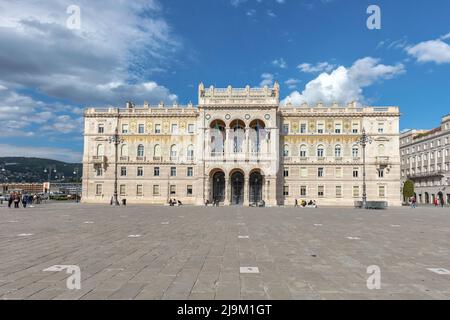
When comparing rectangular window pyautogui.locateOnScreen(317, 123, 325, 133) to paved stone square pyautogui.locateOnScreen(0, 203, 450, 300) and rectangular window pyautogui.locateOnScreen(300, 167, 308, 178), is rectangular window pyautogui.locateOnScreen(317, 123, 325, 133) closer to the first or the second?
rectangular window pyautogui.locateOnScreen(300, 167, 308, 178)

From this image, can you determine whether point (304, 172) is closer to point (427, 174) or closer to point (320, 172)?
point (320, 172)

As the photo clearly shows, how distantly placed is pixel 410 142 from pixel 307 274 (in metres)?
92.5

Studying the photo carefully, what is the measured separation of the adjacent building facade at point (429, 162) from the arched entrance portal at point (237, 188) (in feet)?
134

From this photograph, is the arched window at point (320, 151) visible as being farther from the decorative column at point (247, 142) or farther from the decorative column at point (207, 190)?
the decorative column at point (207, 190)

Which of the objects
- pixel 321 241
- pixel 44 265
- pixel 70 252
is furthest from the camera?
pixel 321 241

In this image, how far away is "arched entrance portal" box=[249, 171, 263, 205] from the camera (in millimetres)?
61250

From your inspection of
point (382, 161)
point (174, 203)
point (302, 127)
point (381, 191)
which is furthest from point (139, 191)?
point (382, 161)

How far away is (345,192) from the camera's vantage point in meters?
60.8

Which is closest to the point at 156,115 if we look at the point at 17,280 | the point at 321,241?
the point at 321,241

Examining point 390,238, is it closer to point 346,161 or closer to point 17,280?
point 17,280

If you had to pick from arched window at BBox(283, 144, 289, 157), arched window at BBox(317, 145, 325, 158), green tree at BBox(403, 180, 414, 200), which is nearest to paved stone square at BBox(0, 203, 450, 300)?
arched window at BBox(283, 144, 289, 157)

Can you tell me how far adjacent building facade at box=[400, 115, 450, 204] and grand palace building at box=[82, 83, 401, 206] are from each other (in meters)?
21.0

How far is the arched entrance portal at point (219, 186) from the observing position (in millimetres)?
61531

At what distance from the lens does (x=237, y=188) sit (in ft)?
202
